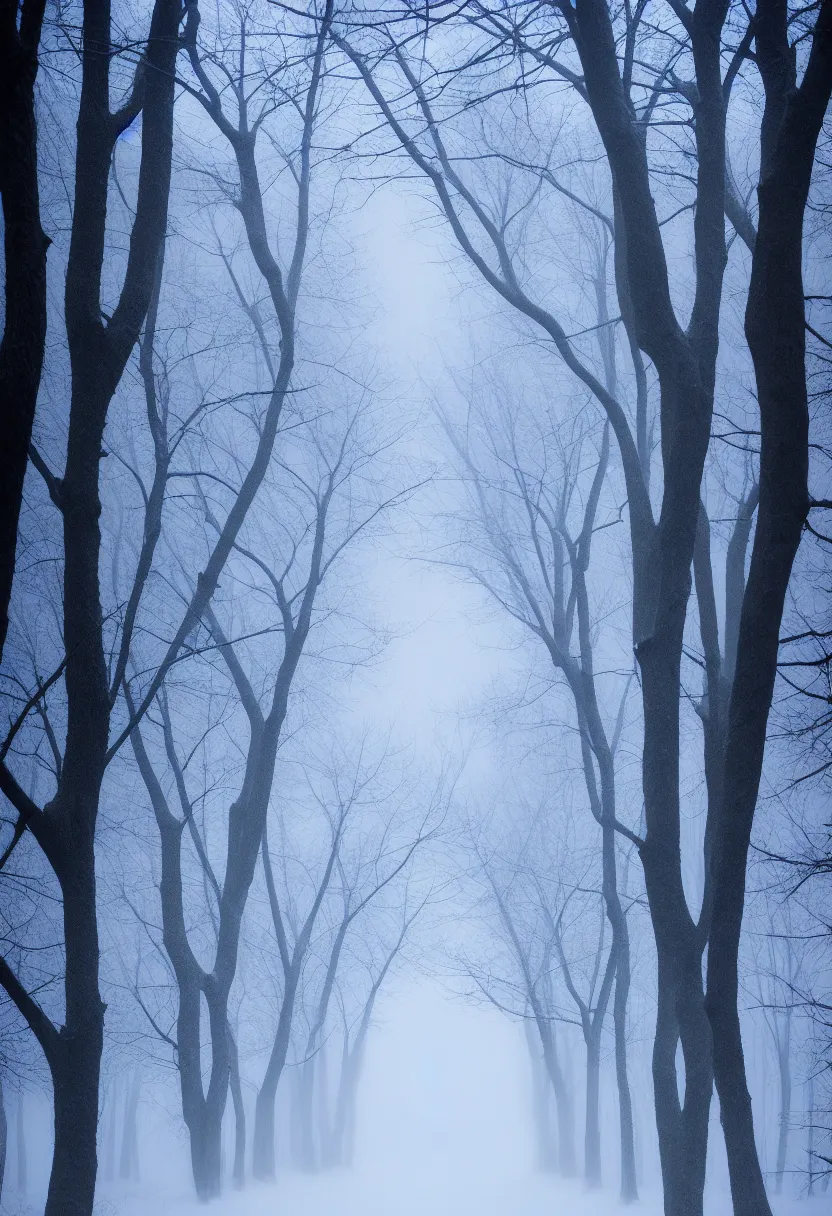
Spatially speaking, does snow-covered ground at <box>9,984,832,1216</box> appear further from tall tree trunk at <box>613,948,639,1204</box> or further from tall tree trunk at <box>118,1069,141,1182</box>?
tall tree trunk at <box>118,1069,141,1182</box>

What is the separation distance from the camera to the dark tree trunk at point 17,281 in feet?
7.79

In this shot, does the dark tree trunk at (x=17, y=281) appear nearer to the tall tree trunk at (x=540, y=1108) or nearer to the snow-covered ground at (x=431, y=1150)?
the snow-covered ground at (x=431, y=1150)

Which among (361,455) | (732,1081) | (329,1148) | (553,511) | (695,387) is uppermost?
(361,455)

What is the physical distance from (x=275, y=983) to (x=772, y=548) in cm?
1337

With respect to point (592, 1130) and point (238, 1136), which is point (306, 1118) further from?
point (238, 1136)

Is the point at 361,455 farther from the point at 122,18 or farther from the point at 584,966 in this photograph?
the point at 584,966

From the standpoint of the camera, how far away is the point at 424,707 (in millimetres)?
13656

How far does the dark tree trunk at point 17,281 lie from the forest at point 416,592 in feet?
0.03

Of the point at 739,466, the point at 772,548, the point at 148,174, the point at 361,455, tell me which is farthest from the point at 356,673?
the point at 772,548

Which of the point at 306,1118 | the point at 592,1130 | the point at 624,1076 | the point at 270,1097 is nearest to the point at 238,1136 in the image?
the point at 270,1097

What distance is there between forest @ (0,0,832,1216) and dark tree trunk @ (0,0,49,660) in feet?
0.03

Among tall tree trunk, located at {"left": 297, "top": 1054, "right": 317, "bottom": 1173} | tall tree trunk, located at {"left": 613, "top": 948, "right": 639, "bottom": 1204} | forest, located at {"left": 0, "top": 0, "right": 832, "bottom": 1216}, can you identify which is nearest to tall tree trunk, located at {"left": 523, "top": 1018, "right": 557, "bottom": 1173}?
forest, located at {"left": 0, "top": 0, "right": 832, "bottom": 1216}

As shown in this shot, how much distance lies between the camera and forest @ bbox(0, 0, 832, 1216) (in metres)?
3.46

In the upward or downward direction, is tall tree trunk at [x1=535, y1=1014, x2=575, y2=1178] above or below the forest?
below
